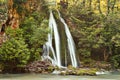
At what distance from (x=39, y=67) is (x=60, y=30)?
6270 mm

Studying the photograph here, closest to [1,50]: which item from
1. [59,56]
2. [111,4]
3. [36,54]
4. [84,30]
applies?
[36,54]

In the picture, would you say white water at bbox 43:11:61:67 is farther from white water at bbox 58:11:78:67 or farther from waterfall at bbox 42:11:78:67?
white water at bbox 58:11:78:67

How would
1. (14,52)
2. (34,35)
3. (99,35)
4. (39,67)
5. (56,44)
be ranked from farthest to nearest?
(99,35) < (56,44) < (34,35) < (39,67) < (14,52)

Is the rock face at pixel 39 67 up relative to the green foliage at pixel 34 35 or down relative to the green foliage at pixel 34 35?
down

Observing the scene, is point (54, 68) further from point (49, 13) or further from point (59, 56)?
point (49, 13)

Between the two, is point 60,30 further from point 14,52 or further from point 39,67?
point 14,52

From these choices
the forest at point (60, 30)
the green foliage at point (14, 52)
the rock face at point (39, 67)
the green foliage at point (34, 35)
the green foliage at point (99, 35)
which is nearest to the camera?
the green foliage at point (14, 52)

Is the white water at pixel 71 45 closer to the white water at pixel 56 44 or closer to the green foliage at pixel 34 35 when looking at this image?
the white water at pixel 56 44

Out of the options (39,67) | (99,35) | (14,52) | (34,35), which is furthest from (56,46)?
(14,52)

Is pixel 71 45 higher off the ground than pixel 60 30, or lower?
lower

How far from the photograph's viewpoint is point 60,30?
32031mm

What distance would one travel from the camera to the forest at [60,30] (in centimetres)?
2608

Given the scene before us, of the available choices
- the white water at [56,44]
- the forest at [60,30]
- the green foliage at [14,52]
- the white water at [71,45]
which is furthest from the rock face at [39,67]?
the white water at [71,45]

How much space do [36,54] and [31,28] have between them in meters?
Answer: 2.40
